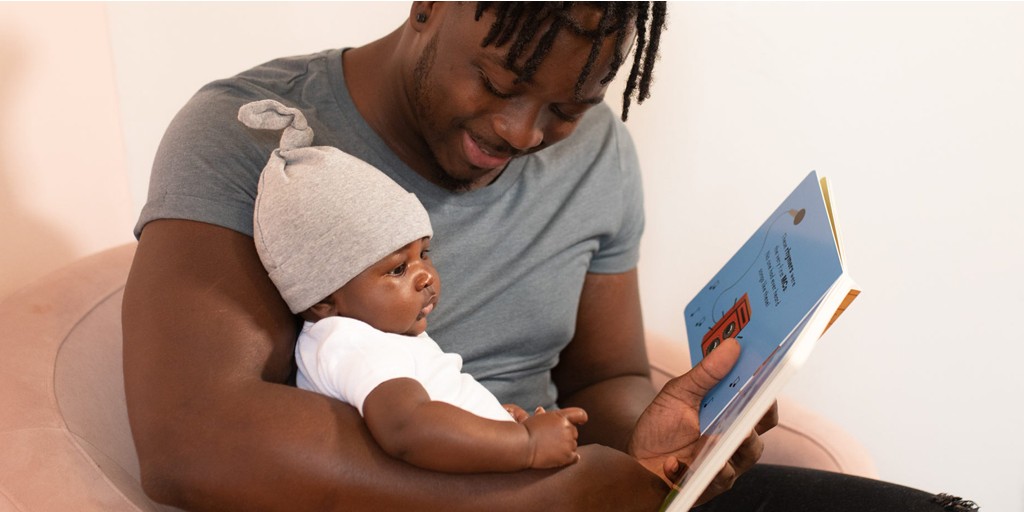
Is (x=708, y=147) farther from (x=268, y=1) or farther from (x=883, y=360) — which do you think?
(x=268, y=1)

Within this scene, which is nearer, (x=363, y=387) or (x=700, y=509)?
(x=363, y=387)

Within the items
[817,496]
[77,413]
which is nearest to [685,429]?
[817,496]

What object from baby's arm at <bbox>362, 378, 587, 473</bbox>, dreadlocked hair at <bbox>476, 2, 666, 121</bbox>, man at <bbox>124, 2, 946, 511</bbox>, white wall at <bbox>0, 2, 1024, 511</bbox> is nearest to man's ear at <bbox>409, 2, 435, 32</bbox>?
man at <bbox>124, 2, 946, 511</bbox>

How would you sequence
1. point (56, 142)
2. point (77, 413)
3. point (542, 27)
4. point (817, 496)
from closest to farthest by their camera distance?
1. point (542, 27)
2. point (77, 413)
3. point (817, 496)
4. point (56, 142)

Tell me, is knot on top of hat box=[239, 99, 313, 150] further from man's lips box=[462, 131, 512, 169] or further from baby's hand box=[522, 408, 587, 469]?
baby's hand box=[522, 408, 587, 469]

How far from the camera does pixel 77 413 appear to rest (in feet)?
4.27

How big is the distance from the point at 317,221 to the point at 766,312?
54 centimetres

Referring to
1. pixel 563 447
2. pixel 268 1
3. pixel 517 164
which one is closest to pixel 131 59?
pixel 268 1

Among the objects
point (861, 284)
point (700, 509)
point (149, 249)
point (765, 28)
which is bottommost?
point (700, 509)

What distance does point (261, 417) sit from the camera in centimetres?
108

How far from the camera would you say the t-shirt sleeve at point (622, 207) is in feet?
5.44

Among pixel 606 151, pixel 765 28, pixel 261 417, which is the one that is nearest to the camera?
pixel 261 417

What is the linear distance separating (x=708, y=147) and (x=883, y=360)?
609 mm

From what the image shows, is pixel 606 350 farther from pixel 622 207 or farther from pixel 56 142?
pixel 56 142
